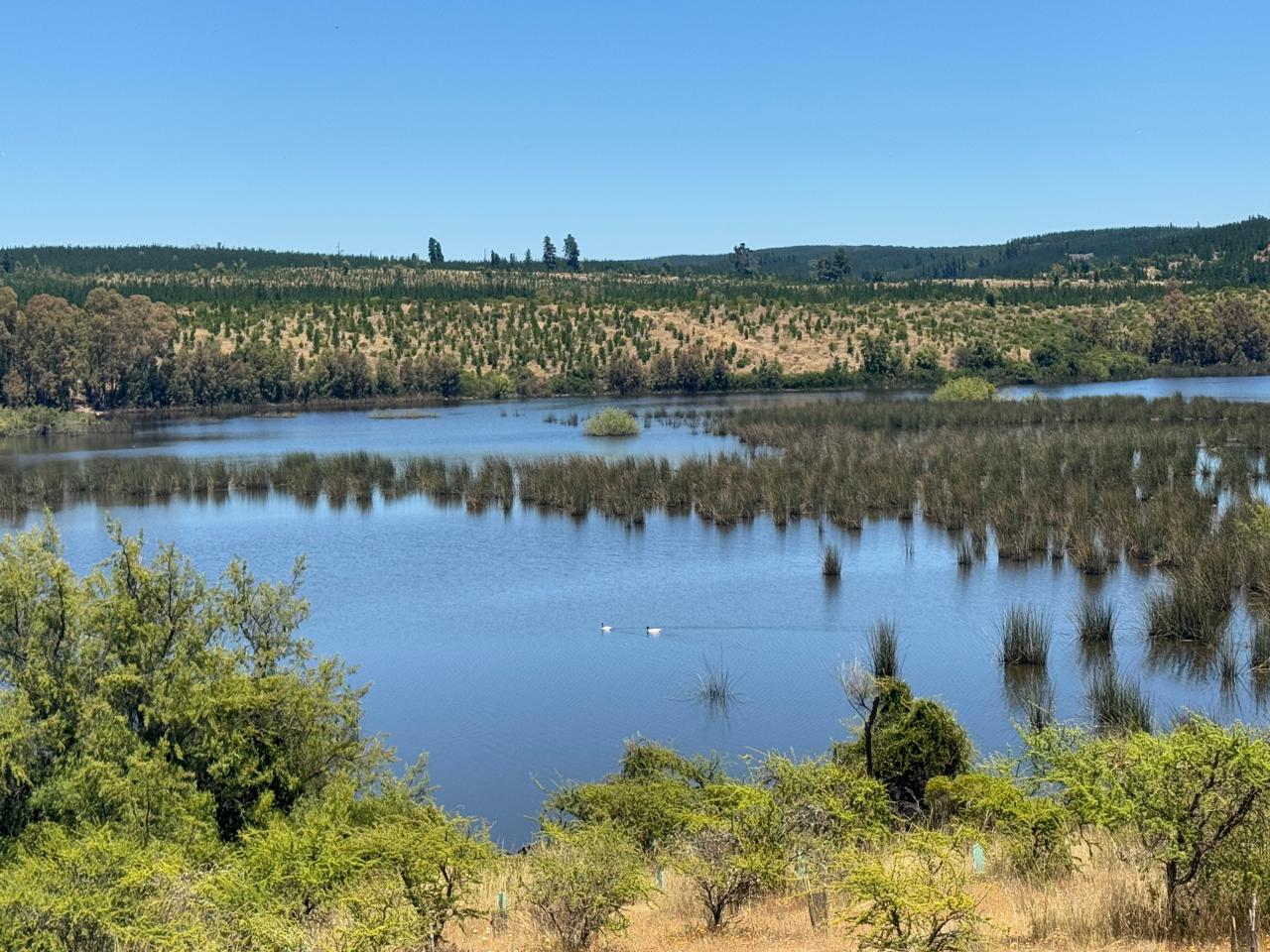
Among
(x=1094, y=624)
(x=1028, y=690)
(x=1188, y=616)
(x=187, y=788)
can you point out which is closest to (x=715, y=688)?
(x=1028, y=690)

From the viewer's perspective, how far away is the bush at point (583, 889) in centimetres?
902

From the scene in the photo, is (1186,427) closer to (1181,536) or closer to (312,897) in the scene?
(1181,536)

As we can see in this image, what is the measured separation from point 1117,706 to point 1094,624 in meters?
4.58

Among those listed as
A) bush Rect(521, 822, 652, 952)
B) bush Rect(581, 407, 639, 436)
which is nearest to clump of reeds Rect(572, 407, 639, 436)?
bush Rect(581, 407, 639, 436)

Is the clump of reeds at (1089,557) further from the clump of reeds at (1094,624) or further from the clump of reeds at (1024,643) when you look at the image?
the clump of reeds at (1024,643)

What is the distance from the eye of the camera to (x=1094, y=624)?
19562 mm

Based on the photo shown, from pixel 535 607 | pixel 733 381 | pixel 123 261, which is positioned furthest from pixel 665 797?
pixel 123 261

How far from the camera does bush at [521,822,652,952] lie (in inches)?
355

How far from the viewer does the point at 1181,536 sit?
924 inches

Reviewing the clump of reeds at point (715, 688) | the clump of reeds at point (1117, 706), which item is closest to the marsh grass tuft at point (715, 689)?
the clump of reeds at point (715, 688)

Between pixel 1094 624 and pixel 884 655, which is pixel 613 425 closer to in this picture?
pixel 1094 624

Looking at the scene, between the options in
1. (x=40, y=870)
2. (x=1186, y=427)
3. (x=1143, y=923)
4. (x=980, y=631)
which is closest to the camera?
(x=1143, y=923)

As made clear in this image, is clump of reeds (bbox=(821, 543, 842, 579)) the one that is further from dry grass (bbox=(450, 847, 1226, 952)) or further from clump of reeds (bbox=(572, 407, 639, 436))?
clump of reeds (bbox=(572, 407, 639, 436))

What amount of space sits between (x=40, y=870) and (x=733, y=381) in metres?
74.1
